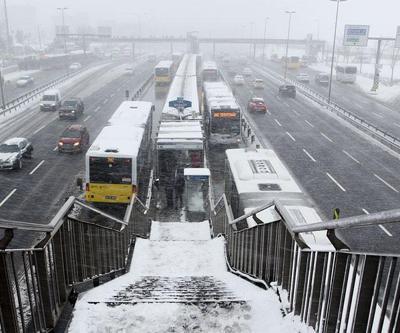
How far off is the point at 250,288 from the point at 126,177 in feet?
47.3

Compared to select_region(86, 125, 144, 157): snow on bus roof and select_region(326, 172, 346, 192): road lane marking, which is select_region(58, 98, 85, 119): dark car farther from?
select_region(326, 172, 346, 192): road lane marking

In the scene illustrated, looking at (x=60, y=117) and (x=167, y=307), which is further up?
(x=167, y=307)

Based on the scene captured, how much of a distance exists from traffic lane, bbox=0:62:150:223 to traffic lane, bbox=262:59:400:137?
91.7 feet

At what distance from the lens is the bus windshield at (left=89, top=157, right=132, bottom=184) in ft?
66.5

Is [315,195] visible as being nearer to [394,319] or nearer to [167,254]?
[167,254]

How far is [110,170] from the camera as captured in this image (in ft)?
67.4

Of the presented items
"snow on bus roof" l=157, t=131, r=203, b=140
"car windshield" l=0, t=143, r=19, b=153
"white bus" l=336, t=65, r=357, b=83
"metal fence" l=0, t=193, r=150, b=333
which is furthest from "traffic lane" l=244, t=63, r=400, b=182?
"white bus" l=336, t=65, r=357, b=83

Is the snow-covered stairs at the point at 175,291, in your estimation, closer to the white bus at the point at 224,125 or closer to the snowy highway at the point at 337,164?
the snowy highway at the point at 337,164

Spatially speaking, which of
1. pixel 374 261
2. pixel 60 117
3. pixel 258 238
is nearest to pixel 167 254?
pixel 258 238

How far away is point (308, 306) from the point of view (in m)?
5.10

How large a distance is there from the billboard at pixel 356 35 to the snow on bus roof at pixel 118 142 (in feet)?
144

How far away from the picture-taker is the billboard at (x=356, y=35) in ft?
192

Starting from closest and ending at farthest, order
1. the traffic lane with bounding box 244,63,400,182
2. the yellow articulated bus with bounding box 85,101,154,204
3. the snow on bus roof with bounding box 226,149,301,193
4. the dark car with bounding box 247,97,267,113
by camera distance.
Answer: the snow on bus roof with bounding box 226,149,301,193
the yellow articulated bus with bounding box 85,101,154,204
the traffic lane with bounding box 244,63,400,182
the dark car with bounding box 247,97,267,113

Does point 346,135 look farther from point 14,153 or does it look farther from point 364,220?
point 364,220
